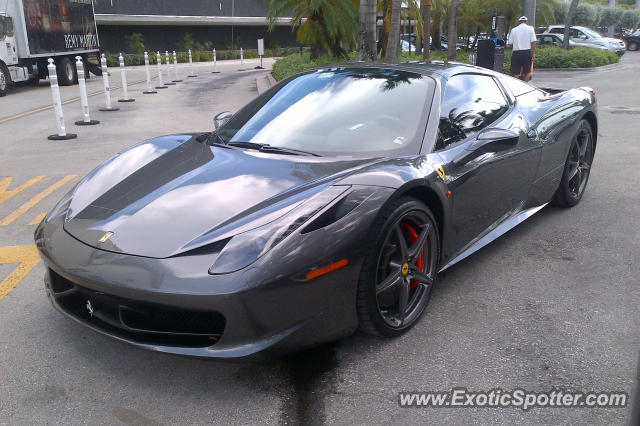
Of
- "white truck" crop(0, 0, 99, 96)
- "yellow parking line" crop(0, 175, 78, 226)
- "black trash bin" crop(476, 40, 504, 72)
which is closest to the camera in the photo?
"yellow parking line" crop(0, 175, 78, 226)

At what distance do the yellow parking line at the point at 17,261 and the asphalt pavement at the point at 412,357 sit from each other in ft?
0.05

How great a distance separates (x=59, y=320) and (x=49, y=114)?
10.5 meters

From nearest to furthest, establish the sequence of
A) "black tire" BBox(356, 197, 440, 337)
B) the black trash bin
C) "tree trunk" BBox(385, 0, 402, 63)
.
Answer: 1. "black tire" BBox(356, 197, 440, 337)
2. "tree trunk" BBox(385, 0, 402, 63)
3. the black trash bin

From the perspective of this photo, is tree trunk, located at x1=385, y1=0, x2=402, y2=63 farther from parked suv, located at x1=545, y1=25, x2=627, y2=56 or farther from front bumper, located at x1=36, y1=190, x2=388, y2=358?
parked suv, located at x1=545, y1=25, x2=627, y2=56

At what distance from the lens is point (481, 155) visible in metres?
3.47

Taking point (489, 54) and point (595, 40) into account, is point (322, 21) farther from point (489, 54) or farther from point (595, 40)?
point (595, 40)

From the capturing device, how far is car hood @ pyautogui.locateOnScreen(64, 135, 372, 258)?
253 centimetres

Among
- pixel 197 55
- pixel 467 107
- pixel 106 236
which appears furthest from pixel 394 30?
pixel 197 55

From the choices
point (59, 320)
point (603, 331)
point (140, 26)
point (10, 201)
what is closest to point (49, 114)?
point (10, 201)

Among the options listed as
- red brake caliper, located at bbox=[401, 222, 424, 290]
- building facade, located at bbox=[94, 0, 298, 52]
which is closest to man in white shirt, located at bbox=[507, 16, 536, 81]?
red brake caliper, located at bbox=[401, 222, 424, 290]

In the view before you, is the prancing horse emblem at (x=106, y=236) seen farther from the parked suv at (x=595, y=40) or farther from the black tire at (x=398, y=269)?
the parked suv at (x=595, y=40)

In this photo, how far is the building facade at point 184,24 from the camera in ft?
118

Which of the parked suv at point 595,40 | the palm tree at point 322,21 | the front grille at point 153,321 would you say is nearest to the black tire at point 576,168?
the front grille at point 153,321

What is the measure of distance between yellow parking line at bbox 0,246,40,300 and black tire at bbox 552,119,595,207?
412 centimetres
